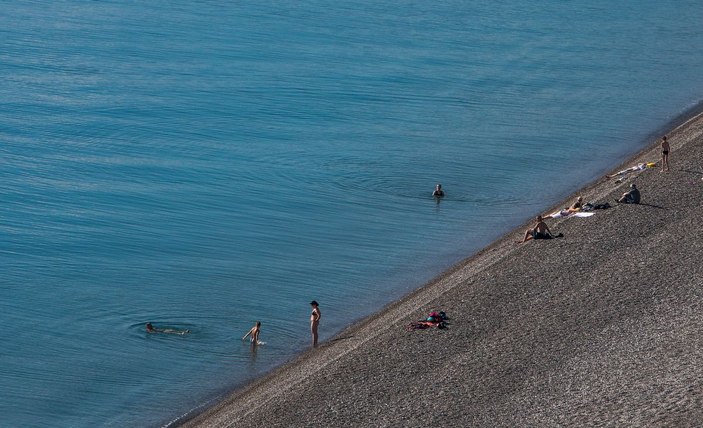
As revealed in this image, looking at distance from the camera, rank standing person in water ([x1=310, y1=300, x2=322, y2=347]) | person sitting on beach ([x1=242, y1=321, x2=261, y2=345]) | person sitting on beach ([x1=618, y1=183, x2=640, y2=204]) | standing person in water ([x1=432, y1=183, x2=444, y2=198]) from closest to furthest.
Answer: standing person in water ([x1=310, y1=300, x2=322, y2=347]) < person sitting on beach ([x1=242, y1=321, x2=261, y2=345]) < person sitting on beach ([x1=618, y1=183, x2=640, y2=204]) < standing person in water ([x1=432, y1=183, x2=444, y2=198])

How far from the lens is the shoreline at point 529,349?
71.4ft

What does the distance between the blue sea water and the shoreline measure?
2637 mm

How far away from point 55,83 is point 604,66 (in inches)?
1162

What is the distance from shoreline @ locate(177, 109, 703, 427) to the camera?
21.8 meters

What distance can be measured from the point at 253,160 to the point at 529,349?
72.6 feet

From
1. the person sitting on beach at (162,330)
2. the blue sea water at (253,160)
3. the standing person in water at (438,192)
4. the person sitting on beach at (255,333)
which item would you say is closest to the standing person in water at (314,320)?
the blue sea water at (253,160)

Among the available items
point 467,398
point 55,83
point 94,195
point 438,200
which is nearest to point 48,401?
point 467,398

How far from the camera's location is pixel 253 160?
1757 inches

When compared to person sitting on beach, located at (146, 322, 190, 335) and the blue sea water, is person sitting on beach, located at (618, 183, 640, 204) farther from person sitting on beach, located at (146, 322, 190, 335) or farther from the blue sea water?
person sitting on beach, located at (146, 322, 190, 335)

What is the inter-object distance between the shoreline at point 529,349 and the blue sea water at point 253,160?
2637 mm

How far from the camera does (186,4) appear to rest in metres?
79.3

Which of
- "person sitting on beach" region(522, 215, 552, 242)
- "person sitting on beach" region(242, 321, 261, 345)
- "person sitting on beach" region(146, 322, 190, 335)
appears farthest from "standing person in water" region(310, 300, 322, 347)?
"person sitting on beach" region(522, 215, 552, 242)

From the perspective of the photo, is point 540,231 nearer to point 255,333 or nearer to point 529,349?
point 529,349

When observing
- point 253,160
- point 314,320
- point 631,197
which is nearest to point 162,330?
point 314,320
